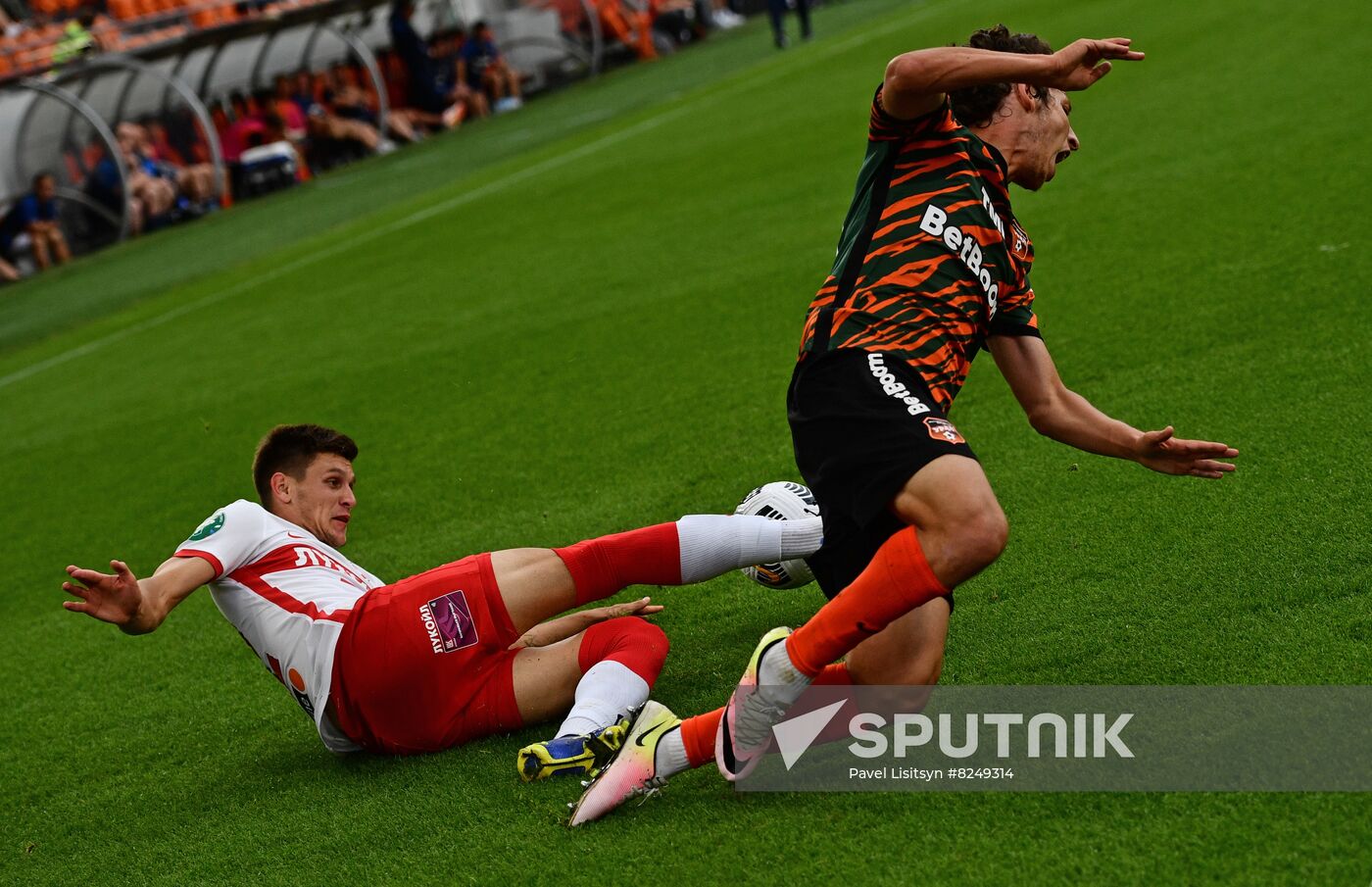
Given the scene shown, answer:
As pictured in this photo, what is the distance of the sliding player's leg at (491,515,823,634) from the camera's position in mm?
3725

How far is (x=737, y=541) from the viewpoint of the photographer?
3893 millimetres

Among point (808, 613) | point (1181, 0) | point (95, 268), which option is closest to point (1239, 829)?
point (808, 613)

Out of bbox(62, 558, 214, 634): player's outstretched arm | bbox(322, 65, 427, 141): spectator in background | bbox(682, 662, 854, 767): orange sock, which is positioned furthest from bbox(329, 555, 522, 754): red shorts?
bbox(322, 65, 427, 141): spectator in background

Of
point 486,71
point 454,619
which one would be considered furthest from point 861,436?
point 486,71

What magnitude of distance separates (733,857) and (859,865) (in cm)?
27

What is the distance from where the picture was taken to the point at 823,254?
335 inches

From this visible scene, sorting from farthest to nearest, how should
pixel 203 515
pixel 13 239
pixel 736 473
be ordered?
1. pixel 13 239
2. pixel 203 515
3. pixel 736 473

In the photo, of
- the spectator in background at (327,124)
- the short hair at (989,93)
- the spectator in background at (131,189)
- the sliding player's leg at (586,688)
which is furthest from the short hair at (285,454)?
the spectator in background at (327,124)

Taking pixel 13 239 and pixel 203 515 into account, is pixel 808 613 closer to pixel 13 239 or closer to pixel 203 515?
pixel 203 515

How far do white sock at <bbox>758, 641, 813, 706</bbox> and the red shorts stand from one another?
3.00 ft

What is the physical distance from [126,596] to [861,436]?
1670 mm

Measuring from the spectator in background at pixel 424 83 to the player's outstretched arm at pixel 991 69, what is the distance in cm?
1971

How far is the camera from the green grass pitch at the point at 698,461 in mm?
3141

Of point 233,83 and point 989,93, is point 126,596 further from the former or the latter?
point 233,83
